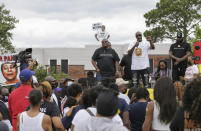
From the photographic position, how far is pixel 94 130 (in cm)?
365

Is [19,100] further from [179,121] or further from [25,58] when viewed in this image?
[25,58]

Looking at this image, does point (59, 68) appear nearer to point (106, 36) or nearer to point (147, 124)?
point (106, 36)

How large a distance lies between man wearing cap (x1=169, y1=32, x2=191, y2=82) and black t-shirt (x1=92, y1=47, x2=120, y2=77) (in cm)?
164

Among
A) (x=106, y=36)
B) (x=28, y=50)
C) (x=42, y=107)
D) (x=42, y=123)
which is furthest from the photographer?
(x=106, y=36)

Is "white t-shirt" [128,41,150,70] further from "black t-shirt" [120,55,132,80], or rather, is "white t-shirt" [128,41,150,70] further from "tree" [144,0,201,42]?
"tree" [144,0,201,42]

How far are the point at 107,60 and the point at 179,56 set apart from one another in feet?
6.69

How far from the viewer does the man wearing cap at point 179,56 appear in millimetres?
10256

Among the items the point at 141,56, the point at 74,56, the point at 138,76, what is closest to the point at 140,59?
the point at 141,56

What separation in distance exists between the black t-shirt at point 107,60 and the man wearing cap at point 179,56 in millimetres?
1640

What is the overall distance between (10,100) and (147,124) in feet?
8.13

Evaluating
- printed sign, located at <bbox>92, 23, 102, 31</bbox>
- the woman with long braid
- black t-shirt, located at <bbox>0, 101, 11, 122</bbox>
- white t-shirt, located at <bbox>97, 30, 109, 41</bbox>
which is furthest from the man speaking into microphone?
the woman with long braid

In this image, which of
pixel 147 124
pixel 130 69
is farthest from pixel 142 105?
pixel 130 69

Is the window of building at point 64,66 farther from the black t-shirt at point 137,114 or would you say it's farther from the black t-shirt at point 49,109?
the black t-shirt at point 49,109

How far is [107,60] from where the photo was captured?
10.2m
